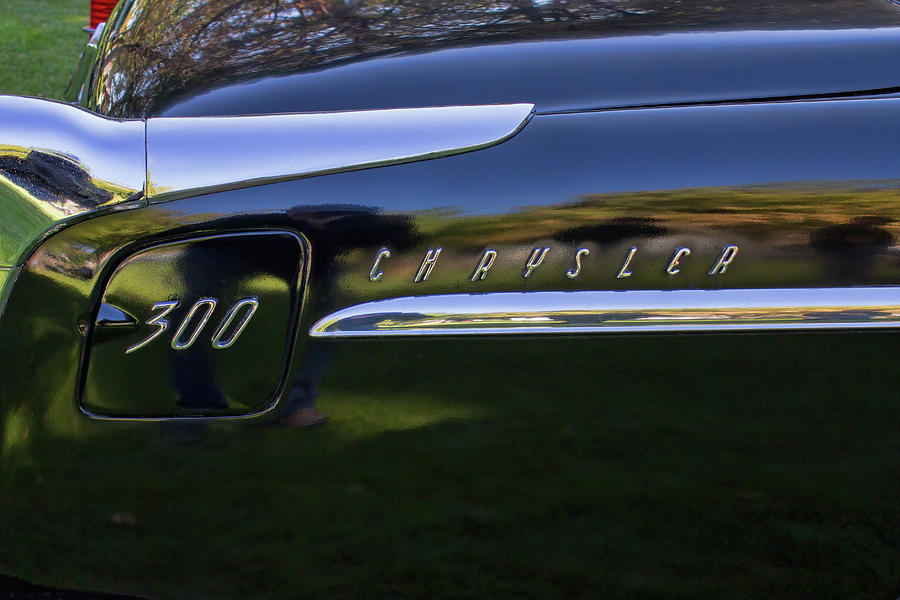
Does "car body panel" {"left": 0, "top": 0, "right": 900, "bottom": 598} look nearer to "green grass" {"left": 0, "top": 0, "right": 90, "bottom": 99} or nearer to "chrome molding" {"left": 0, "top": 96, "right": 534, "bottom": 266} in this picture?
"chrome molding" {"left": 0, "top": 96, "right": 534, "bottom": 266}

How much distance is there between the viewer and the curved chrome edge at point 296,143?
122 cm

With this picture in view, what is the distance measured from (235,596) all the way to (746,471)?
79cm

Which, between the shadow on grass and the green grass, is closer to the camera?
the shadow on grass

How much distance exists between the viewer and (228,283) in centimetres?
123

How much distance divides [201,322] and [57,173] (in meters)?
0.29

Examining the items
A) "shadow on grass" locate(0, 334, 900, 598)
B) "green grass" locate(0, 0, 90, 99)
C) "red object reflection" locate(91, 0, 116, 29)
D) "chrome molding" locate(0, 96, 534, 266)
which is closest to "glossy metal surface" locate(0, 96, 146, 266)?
"chrome molding" locate(0, 96, 534, 266)

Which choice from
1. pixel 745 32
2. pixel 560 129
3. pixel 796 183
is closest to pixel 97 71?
pixel 560 129

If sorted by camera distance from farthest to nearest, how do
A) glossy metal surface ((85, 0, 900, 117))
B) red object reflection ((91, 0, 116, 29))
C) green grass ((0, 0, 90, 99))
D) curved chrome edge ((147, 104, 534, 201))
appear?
green grass ((0, 0, 90, 99)), red object reflection ((91, 0, 116, 29)), glossy metal surface ((85, 0, 900, 117)), curved chrome edge ((147, 104, 534, 201))

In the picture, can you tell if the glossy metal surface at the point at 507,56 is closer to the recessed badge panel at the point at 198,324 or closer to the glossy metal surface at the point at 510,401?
the glossy metal surface at the point at 510,401

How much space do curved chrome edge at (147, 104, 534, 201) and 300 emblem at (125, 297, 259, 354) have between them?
0.15 metres

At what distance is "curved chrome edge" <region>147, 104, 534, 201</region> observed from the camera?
4.01ft

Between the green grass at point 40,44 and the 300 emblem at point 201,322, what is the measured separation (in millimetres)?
6664

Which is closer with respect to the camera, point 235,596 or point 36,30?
point 235,596

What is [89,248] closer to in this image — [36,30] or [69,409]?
[69,409]
